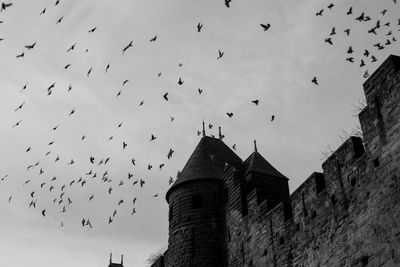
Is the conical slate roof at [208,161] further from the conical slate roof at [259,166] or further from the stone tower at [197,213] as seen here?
the conical slate roof at [259,166]

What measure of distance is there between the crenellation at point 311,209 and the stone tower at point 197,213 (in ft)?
0.13

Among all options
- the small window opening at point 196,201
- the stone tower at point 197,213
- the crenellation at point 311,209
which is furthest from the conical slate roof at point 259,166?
the small window opening at point 196,201

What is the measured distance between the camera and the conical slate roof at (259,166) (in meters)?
20.7

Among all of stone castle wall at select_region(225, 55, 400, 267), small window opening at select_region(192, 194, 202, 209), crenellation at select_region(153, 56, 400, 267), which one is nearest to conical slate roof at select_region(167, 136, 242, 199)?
crenellation at select_region(153, 56, 400, 267)

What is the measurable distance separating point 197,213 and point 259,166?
3127mm

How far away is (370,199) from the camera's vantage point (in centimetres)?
1330

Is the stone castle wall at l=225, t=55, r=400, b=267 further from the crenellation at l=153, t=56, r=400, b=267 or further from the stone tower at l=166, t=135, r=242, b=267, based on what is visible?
the stone tower at l=166, t=135, r=242, b=267

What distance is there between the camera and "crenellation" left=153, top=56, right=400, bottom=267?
12.9 metres

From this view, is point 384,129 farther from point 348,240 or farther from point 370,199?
point 348,240

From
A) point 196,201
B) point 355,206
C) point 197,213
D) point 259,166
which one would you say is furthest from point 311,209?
point 196,201

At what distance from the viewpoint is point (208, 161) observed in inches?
914

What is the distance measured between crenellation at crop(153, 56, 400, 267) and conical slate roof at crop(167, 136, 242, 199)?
0.33 ft

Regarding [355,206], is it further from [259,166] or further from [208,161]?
[208,161]

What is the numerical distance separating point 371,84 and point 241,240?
7867 mm
